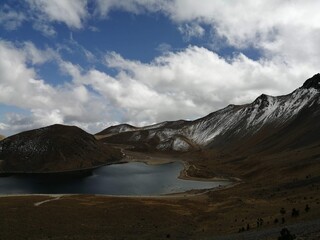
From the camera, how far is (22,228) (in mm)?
57562

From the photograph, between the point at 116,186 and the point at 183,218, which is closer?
the point at 183,218

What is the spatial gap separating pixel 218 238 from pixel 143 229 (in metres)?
16.7

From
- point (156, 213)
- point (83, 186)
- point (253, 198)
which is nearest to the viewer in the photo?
point (156, 213)

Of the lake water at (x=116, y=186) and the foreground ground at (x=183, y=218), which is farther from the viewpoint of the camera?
the lake water at (x=116, y=186)

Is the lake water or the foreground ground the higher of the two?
the lake water

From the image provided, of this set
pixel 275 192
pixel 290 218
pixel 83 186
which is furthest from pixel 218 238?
pixel 83 186

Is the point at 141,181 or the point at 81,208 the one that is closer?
the point at 81,208

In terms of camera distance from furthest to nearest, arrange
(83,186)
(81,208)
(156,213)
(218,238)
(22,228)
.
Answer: (83,186) → (81,208) → (156,213) → (22,228) → (218,238)

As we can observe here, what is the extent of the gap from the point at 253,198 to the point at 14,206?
50.1 meters

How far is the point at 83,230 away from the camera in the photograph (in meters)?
58.2

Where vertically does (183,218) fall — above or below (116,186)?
below

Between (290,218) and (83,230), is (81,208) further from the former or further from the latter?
(290,218)

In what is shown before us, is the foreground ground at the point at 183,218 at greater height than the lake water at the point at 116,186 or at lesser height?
lesser

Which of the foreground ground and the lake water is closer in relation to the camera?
the foreground ground
